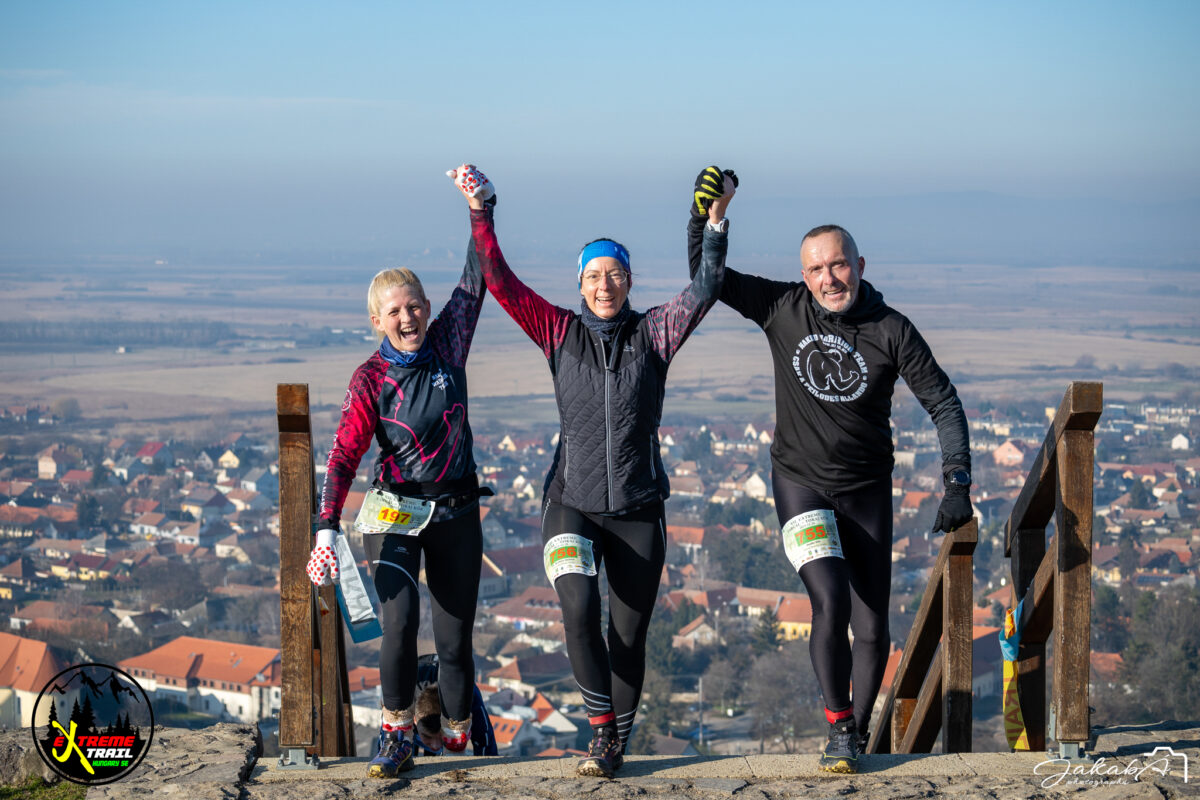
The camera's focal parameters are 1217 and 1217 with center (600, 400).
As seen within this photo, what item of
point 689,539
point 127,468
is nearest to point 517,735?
point 689,539

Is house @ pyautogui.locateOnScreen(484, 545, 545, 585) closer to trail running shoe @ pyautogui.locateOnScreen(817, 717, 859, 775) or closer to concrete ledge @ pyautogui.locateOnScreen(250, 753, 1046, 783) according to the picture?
A: concrete ledge @ pyautogui.locateOnScreen(250, 753, 1046, 783)

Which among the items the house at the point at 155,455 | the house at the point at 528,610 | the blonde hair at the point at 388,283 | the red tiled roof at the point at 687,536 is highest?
the blonde hair at the point at 388,283

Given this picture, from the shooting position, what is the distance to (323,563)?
396 cm

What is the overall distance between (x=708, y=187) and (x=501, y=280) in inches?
31.1

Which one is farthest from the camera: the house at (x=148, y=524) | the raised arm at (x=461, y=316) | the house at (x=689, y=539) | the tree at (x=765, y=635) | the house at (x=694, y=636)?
the house at (x=148, y=524)

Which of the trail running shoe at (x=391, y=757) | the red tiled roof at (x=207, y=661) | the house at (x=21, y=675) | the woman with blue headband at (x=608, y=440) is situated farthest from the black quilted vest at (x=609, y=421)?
the red tiled roof at (x=207, y=661)

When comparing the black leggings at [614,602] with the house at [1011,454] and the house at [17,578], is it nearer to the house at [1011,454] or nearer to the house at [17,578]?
the house at [17,578]

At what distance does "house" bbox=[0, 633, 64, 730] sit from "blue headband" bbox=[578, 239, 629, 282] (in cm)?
1248

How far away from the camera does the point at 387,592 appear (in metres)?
4.11

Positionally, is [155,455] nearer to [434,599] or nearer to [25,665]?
[25,665]

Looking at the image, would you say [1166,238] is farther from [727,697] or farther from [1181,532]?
[727,697]

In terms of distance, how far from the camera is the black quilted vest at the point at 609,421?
4.16 meters

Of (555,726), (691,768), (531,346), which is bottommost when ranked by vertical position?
(555,726)

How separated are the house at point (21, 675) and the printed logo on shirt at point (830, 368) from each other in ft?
42.1
